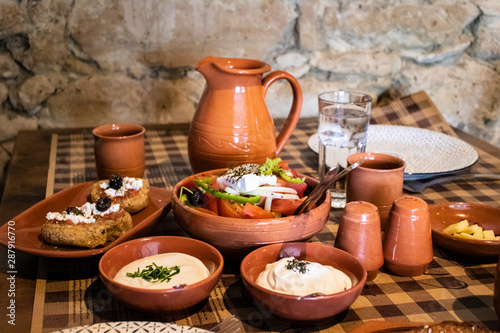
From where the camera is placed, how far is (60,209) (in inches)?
45.3

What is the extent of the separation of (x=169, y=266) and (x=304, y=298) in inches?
9.5

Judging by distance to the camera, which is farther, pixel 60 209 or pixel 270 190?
pixel 60 209

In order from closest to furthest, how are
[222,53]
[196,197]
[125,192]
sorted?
[196,197]
[125,192]
[222,53]


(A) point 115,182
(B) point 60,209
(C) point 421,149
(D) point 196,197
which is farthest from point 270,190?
(C) point 421,149

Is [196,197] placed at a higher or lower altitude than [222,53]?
lower

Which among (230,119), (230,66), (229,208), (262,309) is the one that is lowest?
(262,309)

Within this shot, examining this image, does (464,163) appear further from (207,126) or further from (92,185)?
(92,185)

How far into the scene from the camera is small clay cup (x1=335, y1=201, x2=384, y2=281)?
0.91 m

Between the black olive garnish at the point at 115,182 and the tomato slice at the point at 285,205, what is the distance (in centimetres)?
37

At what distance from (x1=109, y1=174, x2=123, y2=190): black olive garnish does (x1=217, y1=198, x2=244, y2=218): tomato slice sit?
274mm

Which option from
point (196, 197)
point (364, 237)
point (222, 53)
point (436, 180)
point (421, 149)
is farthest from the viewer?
point (222, 53)

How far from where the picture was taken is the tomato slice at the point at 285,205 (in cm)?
97

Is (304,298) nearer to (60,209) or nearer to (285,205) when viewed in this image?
(285,205)

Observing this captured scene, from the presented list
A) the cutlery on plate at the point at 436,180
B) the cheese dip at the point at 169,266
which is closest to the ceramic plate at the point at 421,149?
the cutlery on plate at the point at 436,180
